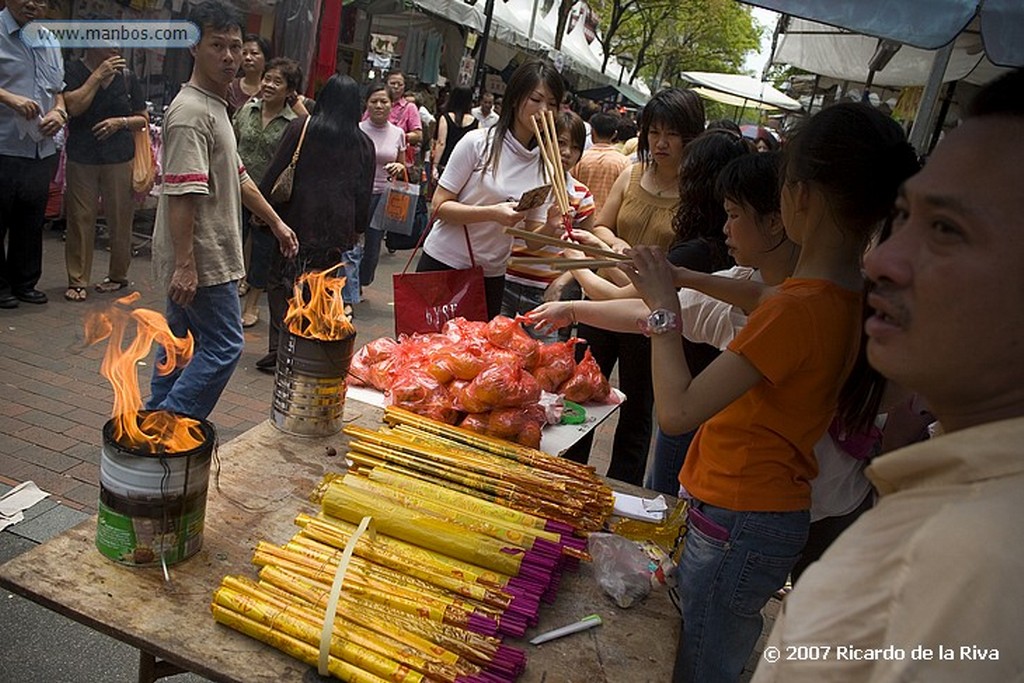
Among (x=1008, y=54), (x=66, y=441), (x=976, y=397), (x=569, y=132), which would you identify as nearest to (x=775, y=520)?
(x=976, y=397)

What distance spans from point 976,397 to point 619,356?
2864mm

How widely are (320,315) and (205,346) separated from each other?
4.09 ft

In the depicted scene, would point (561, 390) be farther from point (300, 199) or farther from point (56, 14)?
point (56, 14)

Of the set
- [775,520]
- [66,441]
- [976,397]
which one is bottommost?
[66,441]

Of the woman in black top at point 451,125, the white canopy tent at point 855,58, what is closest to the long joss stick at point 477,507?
→ the white canopy tent at point 855,58

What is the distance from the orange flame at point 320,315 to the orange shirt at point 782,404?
1270mm

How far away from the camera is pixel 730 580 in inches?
72.9

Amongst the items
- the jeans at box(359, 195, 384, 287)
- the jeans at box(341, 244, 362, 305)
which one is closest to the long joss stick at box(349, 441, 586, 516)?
the jeans at box(341, 244, 362, 305)

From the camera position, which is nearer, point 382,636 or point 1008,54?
point 382,636

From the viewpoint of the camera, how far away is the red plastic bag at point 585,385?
3098 mm

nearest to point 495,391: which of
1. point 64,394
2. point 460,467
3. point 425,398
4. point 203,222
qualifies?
point 425,398

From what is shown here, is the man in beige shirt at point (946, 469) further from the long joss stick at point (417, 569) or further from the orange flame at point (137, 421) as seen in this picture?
the orange flame at point (137, 421)

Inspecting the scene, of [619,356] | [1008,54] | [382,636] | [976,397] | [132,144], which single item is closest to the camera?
[976,397]

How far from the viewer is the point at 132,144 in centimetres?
624
